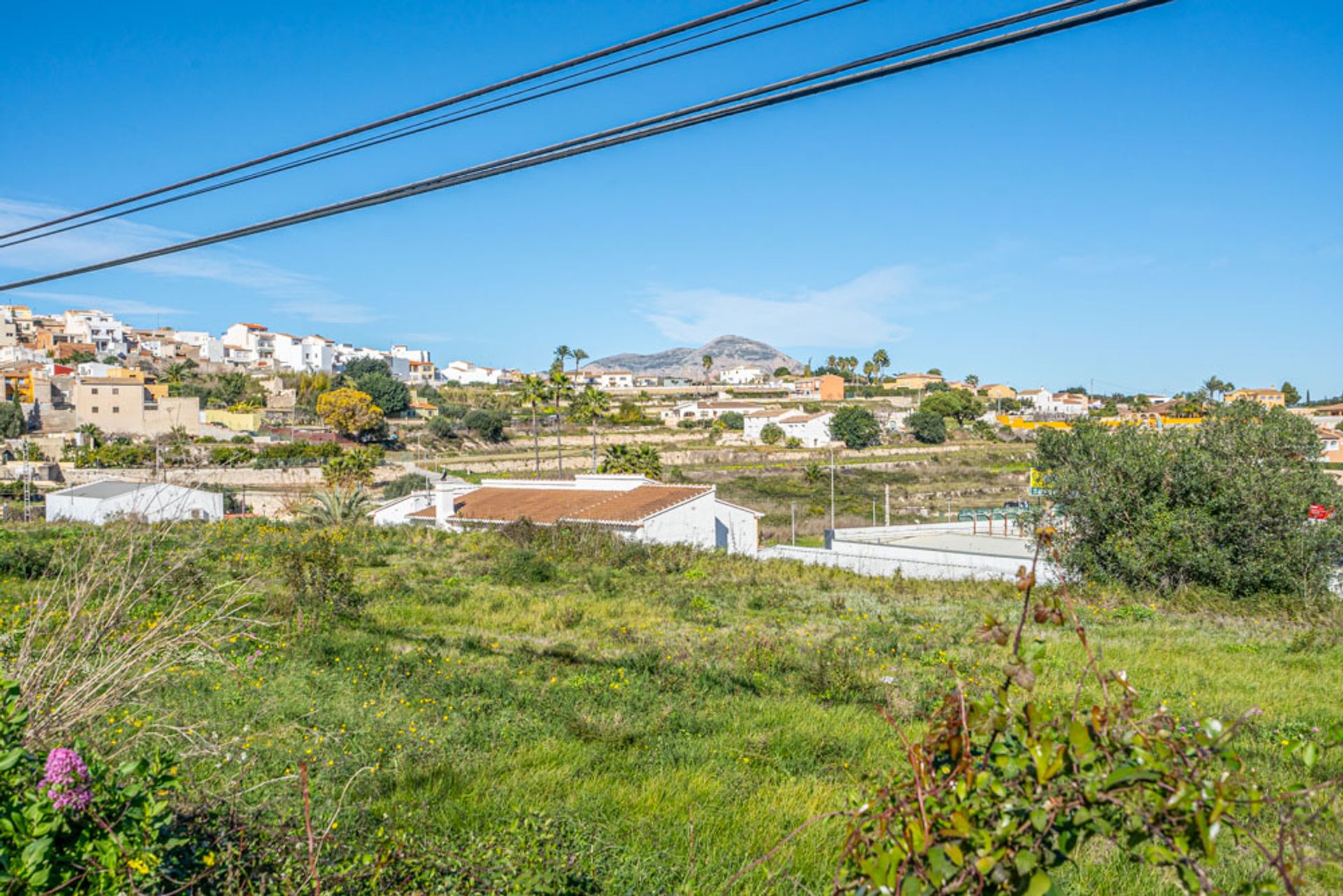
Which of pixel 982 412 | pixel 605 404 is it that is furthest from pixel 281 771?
pixel 982 412

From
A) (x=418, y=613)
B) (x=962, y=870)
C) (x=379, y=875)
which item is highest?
(x=962, y=870)

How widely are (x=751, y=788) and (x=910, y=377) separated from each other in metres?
161

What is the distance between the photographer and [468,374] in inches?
6176

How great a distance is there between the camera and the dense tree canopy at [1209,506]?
53.9 feet

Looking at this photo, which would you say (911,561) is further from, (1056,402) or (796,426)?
(1056,402)

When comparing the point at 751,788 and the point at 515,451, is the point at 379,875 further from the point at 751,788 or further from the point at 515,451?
the point at 515,451

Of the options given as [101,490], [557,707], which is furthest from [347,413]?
[557,707]

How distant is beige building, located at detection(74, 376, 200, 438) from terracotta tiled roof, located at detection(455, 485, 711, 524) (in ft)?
160

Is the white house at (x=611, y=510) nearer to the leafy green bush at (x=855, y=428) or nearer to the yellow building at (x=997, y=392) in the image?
the leafy green bush at (x=855, y=428)

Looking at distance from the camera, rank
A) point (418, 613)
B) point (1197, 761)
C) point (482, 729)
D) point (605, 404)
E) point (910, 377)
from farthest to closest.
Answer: point (910, 377) < point (605, 404) < point (418, 613) < point (482, 729) < point (1197, 761)

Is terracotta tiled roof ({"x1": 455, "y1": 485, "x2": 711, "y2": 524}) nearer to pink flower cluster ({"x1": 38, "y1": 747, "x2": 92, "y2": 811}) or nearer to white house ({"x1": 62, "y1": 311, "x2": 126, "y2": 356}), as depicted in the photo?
pink flower cluster ({"x1": 38, "y1": 747, "x2": 92, "y2": 811})

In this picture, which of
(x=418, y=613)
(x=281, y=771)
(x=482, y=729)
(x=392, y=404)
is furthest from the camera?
(x=392, y=404)

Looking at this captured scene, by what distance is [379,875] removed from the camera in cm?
307

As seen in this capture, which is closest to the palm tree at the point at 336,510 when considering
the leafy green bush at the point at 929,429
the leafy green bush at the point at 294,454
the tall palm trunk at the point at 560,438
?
the tall palm trunk at the point at 560,438
